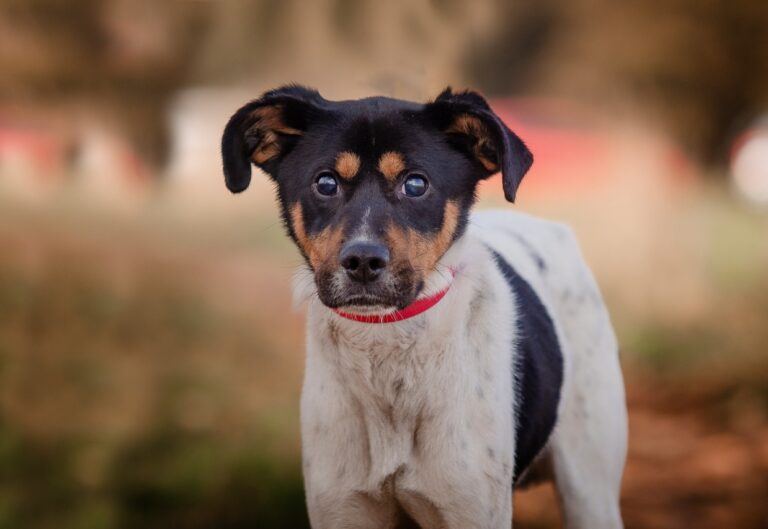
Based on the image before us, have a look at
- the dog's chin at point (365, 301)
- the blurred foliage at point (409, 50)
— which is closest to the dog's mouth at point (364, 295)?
the dog's chin at point (365, 301)

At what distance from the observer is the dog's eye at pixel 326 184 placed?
10.2 ft

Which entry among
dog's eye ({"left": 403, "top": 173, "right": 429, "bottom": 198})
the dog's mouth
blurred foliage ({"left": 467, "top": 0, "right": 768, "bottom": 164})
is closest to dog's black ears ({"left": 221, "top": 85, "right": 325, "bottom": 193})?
dog's eye ({"left": 403, "top": 173, "right": 429, "bottom": 198})

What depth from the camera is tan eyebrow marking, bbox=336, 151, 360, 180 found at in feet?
10.1

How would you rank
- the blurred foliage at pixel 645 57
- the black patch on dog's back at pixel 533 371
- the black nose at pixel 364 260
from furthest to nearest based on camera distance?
the blurred foliage at pixel 645 57 → the black patch on dog's back at pixel 533 371 → the black nose at pixel 364 260

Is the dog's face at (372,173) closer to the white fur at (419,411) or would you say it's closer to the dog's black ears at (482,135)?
the dog's black ears at (482,135)

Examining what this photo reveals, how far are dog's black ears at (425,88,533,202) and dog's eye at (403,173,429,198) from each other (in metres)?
0.20

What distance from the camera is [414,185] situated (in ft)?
10.2

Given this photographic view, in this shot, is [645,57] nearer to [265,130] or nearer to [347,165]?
[265,130]

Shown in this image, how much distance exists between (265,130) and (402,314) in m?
0.70

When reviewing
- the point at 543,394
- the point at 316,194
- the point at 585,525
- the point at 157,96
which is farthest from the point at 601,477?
the point at 157,96

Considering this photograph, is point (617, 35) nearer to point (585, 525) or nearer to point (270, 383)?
point (270, 383)

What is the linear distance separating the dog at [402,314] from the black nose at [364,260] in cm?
6

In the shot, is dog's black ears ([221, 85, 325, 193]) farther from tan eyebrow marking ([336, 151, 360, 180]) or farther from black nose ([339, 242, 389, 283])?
black nose ([339, 242, 389, 283])

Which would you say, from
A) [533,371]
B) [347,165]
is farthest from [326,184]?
[533,371]
